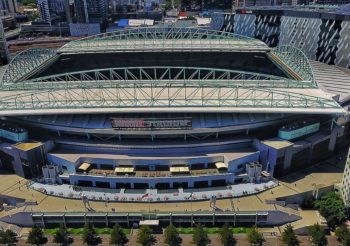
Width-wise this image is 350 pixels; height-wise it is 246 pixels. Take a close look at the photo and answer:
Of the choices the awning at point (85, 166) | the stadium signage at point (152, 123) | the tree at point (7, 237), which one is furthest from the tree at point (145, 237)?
the tree at point (7, 237)

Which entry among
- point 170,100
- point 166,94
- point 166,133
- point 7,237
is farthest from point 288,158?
Answer: point 7,237

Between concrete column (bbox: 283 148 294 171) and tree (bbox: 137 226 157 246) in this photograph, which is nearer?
tree (bbox: 137 226 157 246)

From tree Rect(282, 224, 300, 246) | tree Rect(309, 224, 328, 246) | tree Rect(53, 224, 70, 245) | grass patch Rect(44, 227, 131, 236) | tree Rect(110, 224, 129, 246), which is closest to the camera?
tree Rect(309, 224, 328, 246)

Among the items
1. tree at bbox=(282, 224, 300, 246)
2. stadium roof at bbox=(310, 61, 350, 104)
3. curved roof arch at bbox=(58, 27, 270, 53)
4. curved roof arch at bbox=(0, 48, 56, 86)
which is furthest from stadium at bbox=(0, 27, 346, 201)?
curved roof arch at bbox=(58, 27, 270, 53)

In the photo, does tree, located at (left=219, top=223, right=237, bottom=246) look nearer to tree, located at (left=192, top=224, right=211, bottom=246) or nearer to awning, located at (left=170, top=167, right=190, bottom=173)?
tree, located at (left=192, top=224, right=211, bottom=246)

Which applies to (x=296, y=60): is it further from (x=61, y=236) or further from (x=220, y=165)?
(x=61, y=236)

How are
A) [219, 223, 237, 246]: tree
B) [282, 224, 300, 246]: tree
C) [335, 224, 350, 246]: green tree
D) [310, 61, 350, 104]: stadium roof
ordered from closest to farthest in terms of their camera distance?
[335, 224, 350, 246]: green tree → [282, 224, 300, 246]: tree → [219, 223, 237, 246]: tree → [310, 61, 350, 104]: stadium roof

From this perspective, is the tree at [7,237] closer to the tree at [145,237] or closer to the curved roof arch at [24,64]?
the tree at [145,237]
